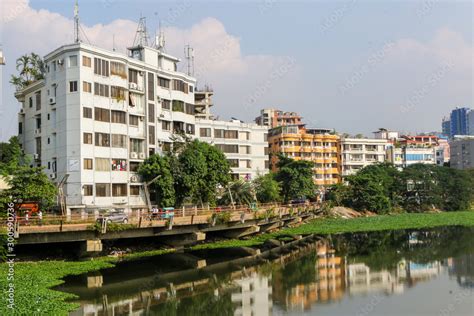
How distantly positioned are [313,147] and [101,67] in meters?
58.4

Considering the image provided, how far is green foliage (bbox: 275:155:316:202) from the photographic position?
7956 centimetres

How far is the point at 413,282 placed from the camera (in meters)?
33.8

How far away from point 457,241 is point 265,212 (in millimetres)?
20013

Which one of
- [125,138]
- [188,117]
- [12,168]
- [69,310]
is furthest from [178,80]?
[69,310]

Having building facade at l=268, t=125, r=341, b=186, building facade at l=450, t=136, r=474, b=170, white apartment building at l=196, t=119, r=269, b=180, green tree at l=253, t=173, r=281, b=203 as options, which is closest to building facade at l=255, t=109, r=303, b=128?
building facade at l=268, t=125, r=341, b=186

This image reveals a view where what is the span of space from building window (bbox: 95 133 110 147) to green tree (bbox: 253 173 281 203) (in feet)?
84.1

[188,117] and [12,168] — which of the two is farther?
[188,117]

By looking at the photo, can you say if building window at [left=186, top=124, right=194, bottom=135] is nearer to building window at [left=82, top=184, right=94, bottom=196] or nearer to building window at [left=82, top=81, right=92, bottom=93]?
building window at [left=82, top=81, right=92, bottom=93]

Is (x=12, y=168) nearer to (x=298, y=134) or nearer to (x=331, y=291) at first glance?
(x=331, y=291)

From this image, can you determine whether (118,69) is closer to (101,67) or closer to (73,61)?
(101,67)

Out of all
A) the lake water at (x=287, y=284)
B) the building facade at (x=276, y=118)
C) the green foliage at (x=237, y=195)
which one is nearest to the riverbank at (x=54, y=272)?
the lake water at (x=287, y=284)

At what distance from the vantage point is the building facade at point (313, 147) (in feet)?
322

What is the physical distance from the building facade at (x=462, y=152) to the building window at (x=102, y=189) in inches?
3825

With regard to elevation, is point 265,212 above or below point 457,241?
above
